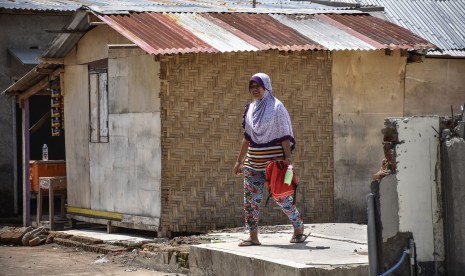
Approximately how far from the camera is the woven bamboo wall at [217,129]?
1212 centimetres

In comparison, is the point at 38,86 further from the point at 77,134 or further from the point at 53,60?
the point at 77,134

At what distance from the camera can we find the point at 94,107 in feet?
46.2

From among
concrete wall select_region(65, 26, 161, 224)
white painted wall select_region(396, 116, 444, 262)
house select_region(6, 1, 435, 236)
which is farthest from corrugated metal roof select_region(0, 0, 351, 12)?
white painted wall select_region(396, 116, 444, 262)

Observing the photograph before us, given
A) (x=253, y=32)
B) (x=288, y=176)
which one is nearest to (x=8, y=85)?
(x=253, y=32)

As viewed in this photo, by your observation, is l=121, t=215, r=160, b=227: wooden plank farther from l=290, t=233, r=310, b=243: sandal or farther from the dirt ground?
l=290, t=233, r=310, b=243: sandal

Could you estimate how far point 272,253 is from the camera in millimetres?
8570

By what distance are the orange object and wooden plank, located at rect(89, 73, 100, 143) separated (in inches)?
60.5

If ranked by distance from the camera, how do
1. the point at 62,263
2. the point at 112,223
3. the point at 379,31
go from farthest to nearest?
the point at 379,31 < the point at 112,223 < the point at 62,263

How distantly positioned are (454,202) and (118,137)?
7.46m

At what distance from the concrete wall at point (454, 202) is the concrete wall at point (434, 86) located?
7972 millimetres

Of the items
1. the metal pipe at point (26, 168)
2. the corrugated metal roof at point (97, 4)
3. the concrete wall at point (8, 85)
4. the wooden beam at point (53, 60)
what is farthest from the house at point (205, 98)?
the concrete wall at point (8, 85)

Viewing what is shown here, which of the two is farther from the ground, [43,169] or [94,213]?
[43,169]

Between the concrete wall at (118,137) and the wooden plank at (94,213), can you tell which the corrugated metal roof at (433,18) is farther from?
the wooden plank at (94,213)

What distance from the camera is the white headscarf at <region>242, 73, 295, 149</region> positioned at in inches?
351
